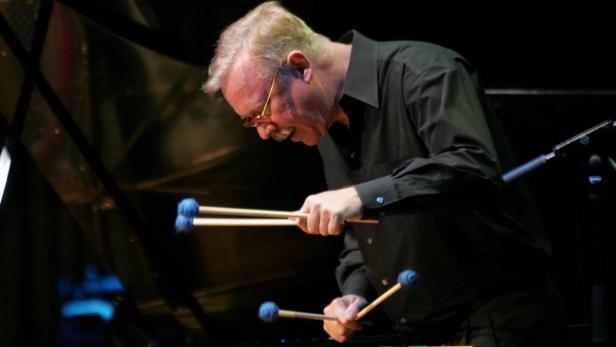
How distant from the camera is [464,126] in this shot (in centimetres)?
163

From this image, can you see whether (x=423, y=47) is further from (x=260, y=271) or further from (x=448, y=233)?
(x=260, y=271)

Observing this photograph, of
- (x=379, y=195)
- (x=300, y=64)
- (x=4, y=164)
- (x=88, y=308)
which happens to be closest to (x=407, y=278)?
(x=379, y=195)

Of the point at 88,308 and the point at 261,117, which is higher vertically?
the point at 261,117

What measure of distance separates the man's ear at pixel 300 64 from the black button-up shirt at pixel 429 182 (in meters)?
0.09

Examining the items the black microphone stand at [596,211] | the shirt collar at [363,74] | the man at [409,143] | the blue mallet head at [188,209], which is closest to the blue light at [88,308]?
the man at [409,143]

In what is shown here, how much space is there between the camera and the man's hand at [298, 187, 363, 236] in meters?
1.57

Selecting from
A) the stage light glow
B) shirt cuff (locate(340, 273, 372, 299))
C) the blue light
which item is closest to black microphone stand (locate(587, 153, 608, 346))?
shirt cuff (locate(340, 273, 372, 299))

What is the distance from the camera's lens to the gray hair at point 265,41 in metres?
1.89

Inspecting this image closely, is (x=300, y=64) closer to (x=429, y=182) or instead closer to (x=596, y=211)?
(x=429, y=182)

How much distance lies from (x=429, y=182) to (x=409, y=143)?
0.29m

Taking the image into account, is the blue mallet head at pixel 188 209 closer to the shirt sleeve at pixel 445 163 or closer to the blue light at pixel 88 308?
the shirt sleeve at pixel 445 163

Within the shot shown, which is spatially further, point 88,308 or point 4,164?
point 88,308

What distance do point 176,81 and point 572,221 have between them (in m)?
1.38

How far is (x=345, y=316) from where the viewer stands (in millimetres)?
1990
